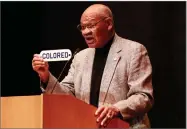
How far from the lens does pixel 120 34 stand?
3605mm

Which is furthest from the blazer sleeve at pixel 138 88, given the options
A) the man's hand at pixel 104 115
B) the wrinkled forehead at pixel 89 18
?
the wrinkled forehead at pixel 89 18

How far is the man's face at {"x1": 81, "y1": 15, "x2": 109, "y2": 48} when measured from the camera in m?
2.47

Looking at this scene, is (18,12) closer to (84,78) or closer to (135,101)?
(84,78)

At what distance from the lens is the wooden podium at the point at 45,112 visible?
1.71 meters

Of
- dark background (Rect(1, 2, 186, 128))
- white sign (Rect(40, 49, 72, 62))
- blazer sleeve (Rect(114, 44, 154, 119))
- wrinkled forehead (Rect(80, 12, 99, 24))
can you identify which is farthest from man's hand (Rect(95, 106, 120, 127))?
dark background (Rect(1, 2, 186, 128))

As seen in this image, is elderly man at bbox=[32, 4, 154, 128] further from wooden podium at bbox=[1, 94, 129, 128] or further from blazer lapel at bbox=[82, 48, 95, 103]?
wooden podium at bbox=[1, 94, 129, 128]

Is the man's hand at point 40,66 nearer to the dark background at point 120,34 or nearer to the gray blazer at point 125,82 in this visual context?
the gray blazer at point 125,82

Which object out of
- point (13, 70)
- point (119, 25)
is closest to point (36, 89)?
point (13, 70)

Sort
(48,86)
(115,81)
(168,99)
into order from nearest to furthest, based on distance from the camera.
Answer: (48,86) < (115,81) < (168,99)

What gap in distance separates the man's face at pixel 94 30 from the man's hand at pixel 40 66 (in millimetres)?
409

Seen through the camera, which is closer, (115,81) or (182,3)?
(115,81)

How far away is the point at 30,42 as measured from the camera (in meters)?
3.75

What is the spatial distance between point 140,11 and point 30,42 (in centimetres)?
98

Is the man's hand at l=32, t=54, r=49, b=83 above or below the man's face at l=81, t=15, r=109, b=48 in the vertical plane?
below
